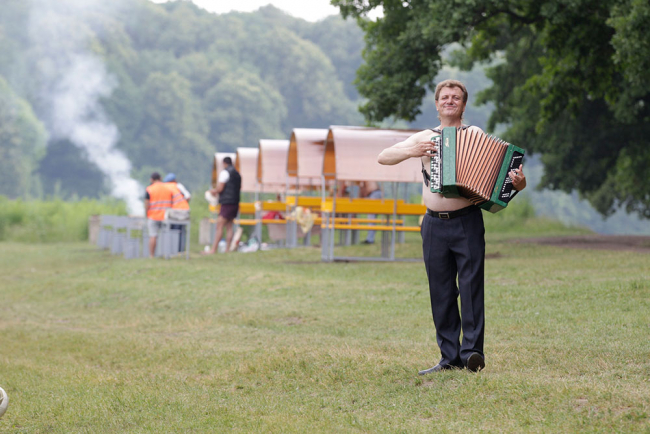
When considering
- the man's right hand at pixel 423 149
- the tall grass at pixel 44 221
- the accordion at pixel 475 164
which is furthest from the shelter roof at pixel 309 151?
the accordion at pixel 475 164

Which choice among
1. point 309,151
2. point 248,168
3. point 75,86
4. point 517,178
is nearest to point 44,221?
point 248,168

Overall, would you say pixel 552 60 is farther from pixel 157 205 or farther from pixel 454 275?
pixel 454 275

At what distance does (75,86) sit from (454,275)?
246ft

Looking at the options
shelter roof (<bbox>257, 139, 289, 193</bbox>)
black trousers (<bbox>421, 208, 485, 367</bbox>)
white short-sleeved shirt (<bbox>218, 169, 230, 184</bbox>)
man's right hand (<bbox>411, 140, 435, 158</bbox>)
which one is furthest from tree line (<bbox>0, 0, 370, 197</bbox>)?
man's right hand (<bbox>411, 140, 435, 158</bbox>)

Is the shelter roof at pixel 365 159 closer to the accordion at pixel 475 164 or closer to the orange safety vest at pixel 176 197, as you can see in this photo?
the orange safety vest at pixel 176 197

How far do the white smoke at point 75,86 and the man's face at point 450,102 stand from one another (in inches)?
2530

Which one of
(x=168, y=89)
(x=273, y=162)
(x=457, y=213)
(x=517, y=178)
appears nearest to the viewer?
(x=517, y=178)

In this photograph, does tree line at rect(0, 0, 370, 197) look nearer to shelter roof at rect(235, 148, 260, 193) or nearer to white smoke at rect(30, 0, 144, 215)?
white smoke at rect(30, 0, 144, 215)

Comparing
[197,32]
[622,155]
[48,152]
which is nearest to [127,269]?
[622,155]

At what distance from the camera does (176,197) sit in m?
20.1

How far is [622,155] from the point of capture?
2798cm

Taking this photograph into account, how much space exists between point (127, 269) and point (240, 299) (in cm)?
486

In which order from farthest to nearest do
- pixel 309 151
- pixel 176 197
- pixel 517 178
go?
pixel 309 151
pixel 176 197
pixel 517 178

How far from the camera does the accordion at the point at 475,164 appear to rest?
6234 mm
